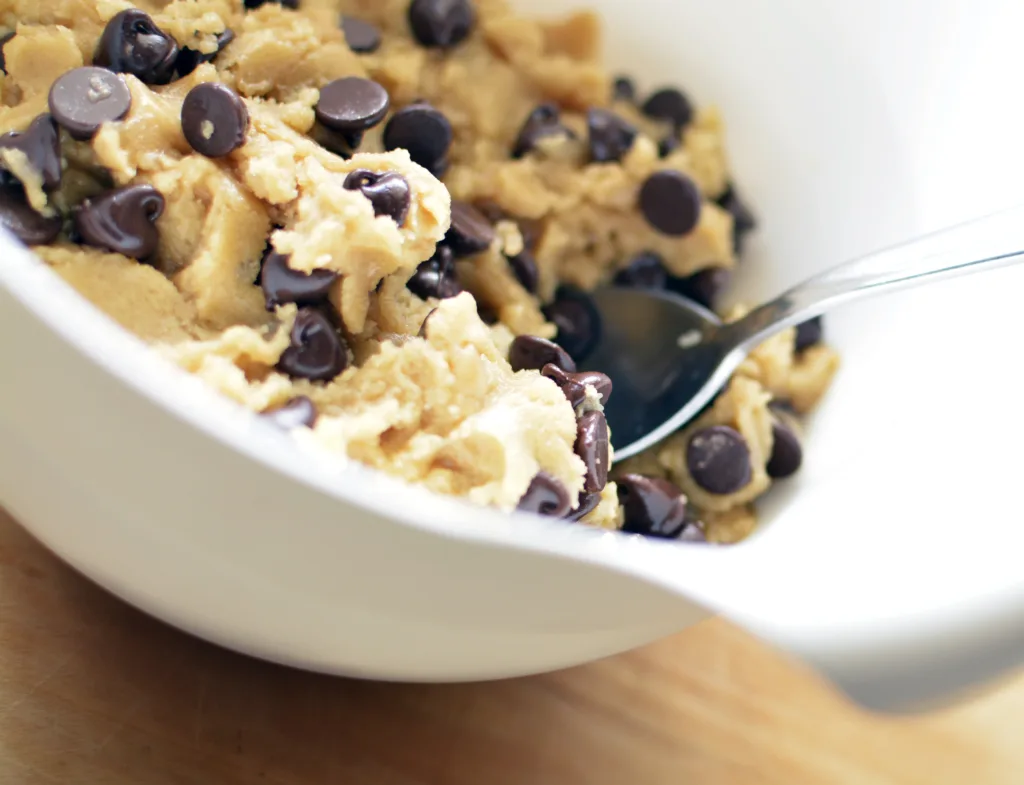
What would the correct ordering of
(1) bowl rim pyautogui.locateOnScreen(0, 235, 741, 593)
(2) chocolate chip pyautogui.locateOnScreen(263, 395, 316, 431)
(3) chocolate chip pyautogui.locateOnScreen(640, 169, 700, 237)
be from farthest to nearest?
(3) chocolate chip pyautogui.locateOnScreen(640, 169, 700, 237) < (2) chocolate chip pyautogui.locateOnScreen(263, 395, 316, 431) < (1) bowl rim pyautogui.locateOnScreen(0, 235, 741, 593)

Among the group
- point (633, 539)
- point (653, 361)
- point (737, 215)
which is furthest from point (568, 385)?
point (737, 215)

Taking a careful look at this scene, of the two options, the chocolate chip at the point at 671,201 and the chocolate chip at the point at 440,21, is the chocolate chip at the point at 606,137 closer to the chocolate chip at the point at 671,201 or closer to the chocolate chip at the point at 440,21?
the chocolate chip at the point at 671,201

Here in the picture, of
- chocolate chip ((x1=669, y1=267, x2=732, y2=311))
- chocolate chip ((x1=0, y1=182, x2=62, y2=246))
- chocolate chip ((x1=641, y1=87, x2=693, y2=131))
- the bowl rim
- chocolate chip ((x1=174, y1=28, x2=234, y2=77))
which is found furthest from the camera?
chocolate chip ((x1=641, y1=87, x2=693, y2=131))

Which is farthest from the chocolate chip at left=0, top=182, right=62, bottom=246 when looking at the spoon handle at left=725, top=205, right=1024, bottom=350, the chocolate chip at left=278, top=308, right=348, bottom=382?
the spoon handle at left=725, top=205, right=1024, bottom=350

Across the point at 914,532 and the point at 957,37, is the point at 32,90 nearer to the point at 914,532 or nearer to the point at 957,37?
the point at 914,532

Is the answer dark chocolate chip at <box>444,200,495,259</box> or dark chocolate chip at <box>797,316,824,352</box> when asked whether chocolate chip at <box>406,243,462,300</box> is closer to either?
dark chocolate chip at <box>444,200,495,259</box>

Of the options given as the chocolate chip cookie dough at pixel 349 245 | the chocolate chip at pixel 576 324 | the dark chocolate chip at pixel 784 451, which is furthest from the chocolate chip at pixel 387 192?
the dark chocolate chip at pixel 784 451
